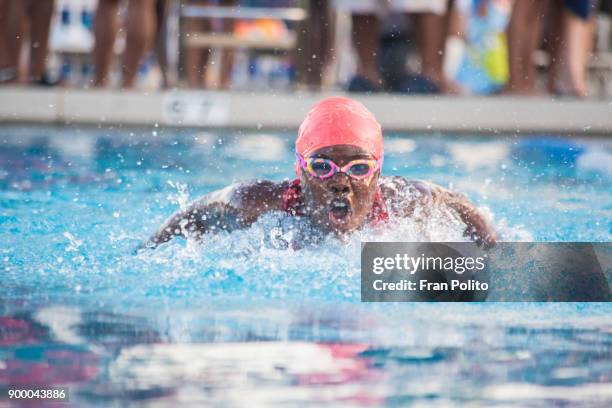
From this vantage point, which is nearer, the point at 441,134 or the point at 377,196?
the point at 377,196

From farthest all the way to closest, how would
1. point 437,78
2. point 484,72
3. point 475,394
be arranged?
point 484,72
point 437,78
point 475,394

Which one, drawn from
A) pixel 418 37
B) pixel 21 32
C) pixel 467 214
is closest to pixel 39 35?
pixel 21 32

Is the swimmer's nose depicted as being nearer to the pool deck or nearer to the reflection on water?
the reflection on water

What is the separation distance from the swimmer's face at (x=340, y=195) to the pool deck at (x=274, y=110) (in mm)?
3895

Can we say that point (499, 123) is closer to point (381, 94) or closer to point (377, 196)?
point (381, 94)

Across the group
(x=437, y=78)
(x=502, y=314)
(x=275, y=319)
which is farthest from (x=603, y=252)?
(x=437, y=78)

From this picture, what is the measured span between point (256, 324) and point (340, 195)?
2.65ft

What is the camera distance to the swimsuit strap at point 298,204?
3123 mm

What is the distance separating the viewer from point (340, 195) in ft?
9.87

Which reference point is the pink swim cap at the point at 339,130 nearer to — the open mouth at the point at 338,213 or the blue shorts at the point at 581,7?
the open mouth at the point at 338,213

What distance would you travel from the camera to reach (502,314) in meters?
2.33

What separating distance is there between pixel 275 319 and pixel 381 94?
16.3ft

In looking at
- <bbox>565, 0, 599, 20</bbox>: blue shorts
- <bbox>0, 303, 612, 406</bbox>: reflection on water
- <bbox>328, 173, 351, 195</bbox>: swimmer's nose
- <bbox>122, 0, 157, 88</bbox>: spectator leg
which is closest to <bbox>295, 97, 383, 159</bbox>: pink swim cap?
<bbox>328, 173, 351, 195</bbox>: swimmer's nose

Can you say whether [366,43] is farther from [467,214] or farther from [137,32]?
[467,214]
